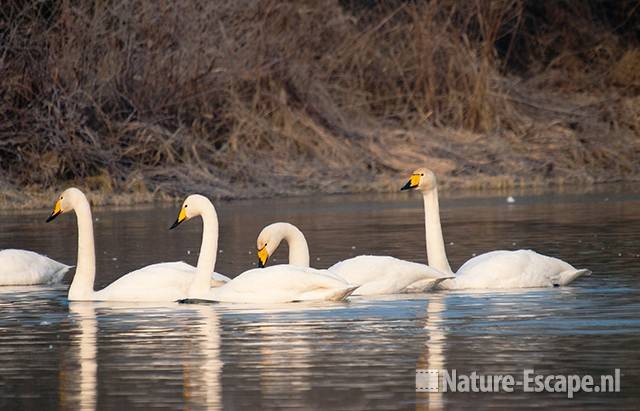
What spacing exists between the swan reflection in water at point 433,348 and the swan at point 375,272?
0.68ft

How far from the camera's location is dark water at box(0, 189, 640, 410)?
7.94m

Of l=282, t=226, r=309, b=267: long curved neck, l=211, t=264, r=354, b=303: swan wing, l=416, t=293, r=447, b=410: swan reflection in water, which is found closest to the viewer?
l=416, t=293, r=447, b=410: swan reflection in water

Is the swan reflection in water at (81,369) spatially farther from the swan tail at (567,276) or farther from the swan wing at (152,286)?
the swan tail at (567,276)

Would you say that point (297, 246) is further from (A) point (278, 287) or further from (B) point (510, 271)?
(B) point (510, 271)

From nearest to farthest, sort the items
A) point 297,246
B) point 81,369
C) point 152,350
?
1. point 81,369
2. point 152,350
3. point 297,246

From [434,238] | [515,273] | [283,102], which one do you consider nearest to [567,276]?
[515,273]

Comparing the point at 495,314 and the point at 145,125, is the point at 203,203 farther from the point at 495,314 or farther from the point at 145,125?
the point at 145,125

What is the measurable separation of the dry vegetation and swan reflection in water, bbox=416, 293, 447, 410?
14994 mm

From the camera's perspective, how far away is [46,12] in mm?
29250

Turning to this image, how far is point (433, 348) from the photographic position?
30.8 feet

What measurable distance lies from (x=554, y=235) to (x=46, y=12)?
13.6 m

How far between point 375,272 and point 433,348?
3.37 metres

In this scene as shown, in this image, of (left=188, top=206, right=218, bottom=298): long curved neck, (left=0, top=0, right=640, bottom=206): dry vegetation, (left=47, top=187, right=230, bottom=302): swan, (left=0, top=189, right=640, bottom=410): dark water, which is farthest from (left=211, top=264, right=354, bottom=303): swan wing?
(left=0, top=0, right=640, bottom=206): dry vegetation

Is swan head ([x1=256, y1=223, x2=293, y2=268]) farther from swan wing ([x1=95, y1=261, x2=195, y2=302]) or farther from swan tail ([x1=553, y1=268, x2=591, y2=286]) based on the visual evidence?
swan tail ([x1=553, y1=268, x2=591, y2=286])
